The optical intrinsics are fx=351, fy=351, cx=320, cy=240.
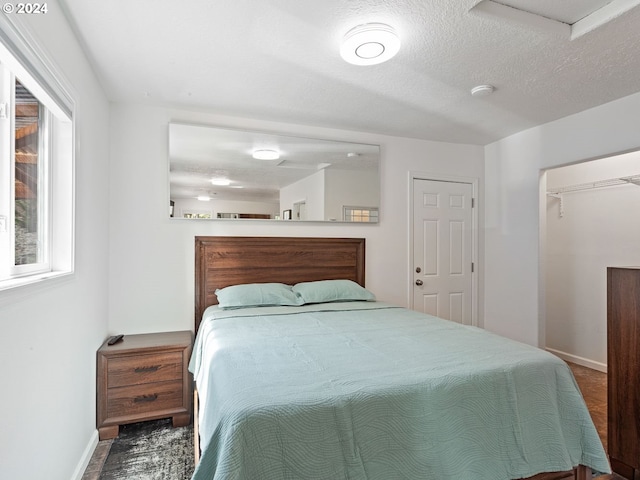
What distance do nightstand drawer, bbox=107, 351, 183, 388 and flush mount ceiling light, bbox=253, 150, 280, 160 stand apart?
1.80 m

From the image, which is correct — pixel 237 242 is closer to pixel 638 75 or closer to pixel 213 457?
pixel 213 457

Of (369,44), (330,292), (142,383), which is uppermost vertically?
(369,44)

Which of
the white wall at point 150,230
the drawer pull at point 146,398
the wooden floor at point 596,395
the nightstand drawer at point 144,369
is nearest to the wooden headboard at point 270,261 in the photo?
the white wall at point 150,230

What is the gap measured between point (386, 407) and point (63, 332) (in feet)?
5.17

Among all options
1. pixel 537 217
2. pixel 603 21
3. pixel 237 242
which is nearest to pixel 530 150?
pixel 537 217

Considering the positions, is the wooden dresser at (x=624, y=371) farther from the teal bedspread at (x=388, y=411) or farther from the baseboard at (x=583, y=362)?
the baseboard at (x=583, y=362)

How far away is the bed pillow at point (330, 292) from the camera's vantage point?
9.82 feet

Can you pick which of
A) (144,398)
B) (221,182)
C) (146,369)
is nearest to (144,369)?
(146,369)

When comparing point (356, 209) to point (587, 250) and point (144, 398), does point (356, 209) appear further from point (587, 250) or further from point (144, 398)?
point (587, 250)

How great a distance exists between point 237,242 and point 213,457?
217 centimetres

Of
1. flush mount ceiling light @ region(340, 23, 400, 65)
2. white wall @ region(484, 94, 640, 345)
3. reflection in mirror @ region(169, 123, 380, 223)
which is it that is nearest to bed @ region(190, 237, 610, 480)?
reflection in mirror @ region(169, 123, 380, 223)

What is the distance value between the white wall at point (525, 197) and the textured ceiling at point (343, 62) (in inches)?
7.8

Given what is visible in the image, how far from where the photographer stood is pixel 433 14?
1747mm

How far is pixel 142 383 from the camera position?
8.09ft
